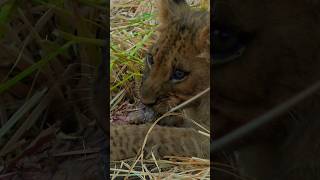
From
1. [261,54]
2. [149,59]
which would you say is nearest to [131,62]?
[149,59]

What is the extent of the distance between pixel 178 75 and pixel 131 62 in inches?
4.6

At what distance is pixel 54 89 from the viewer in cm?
74

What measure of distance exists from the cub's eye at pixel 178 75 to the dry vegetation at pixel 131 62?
0.29ft

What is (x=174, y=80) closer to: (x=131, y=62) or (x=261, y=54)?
(x=131, y=62)

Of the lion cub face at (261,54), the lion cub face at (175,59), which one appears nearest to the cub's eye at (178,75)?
the lion cub face at (175,59)

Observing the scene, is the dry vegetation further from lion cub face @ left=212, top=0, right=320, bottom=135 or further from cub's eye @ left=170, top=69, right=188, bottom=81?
lion cub face @ left=212, top=0, right=320, bottom=135

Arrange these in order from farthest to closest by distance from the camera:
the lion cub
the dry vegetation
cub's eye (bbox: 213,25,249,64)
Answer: the lion cub → the dry vegetation → cub's eye (bbox: 213,25,249,64)

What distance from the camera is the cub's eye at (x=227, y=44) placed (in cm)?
68

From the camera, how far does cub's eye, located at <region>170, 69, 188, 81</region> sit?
1123 mm

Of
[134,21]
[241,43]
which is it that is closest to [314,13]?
[241,43]

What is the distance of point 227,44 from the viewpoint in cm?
68

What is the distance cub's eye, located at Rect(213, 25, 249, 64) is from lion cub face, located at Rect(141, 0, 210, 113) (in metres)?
0.35

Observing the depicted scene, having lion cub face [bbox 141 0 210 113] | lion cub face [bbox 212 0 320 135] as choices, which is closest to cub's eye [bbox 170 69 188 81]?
lion cub face [bbox 141 0 210 113]

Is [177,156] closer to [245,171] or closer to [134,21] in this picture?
→ [245,171]
